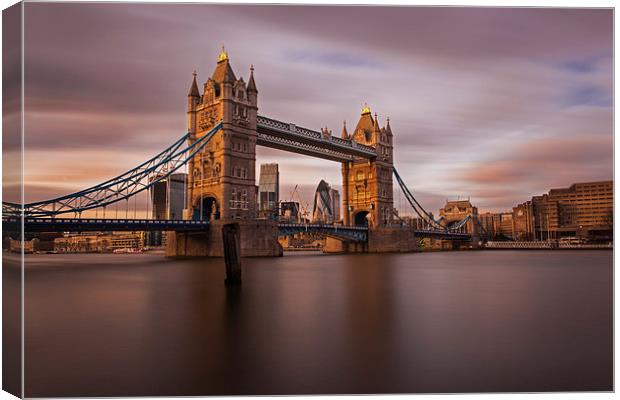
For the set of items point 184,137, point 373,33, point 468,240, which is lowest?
point 468,240

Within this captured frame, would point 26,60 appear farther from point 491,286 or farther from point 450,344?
point 491,286

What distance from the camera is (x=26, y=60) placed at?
6.05 metres

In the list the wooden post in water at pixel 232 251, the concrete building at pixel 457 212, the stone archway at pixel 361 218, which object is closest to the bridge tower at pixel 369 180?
the stone archway at pixel 361 218

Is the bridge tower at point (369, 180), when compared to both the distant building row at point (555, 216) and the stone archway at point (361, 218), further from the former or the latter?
the distant building row at point (555, 216)

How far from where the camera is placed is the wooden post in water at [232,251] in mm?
14852

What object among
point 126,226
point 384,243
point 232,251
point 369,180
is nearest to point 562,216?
point 384,243

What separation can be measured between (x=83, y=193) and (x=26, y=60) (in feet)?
83.4

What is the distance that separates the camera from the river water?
18.4ft

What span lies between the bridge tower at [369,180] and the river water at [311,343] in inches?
1855

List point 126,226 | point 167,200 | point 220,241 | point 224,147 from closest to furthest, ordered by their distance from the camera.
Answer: point 126,226, point 220,241, point 224,147, point 167,200

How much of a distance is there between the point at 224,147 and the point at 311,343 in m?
32.9

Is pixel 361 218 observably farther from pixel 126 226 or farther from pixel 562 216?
pixel 126 226

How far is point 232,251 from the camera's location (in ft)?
50.9

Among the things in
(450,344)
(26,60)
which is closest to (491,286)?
(450,344)
